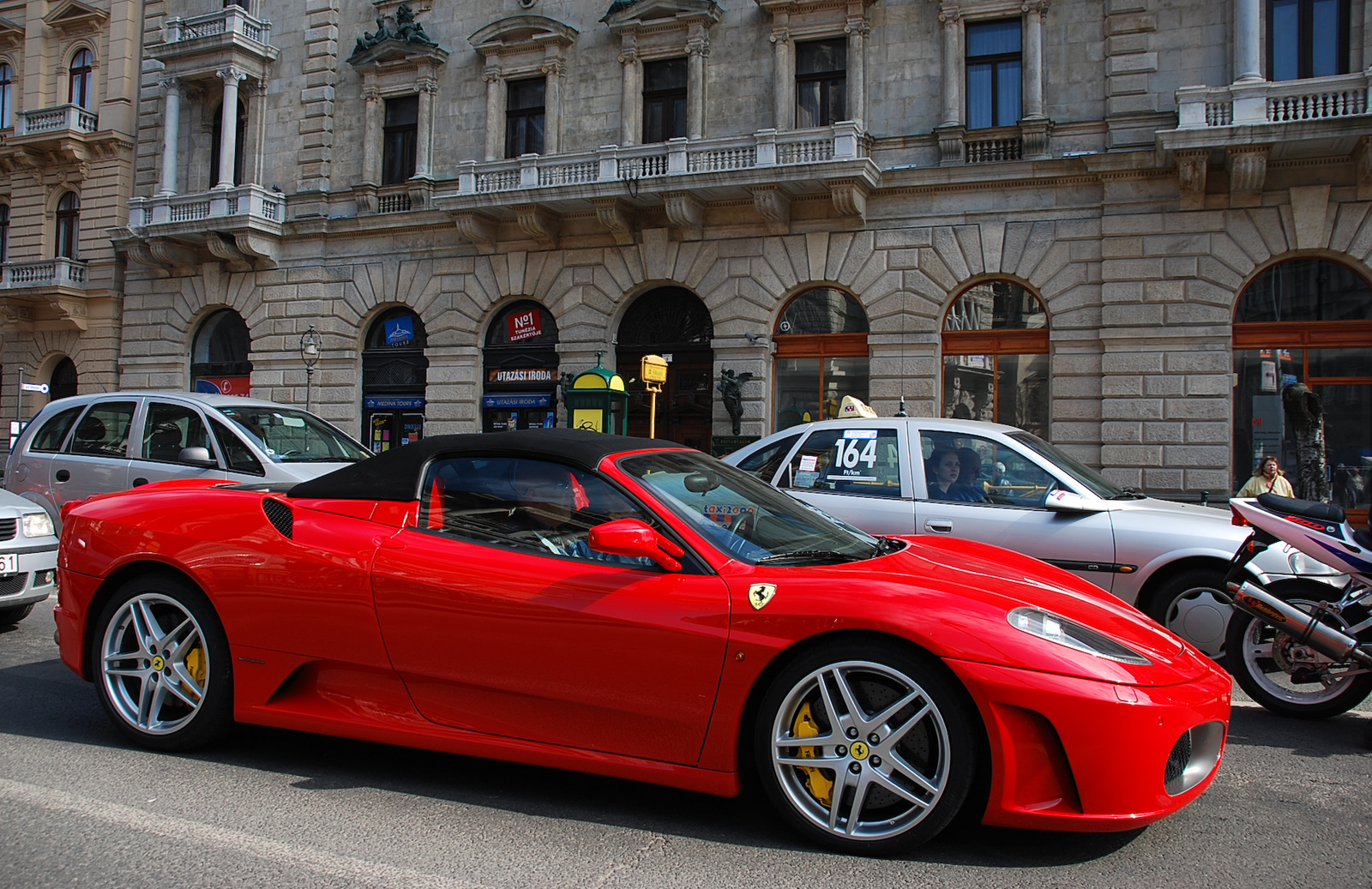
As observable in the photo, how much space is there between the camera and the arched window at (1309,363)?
14594 millimetres

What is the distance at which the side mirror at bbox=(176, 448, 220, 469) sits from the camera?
8125 millimetres

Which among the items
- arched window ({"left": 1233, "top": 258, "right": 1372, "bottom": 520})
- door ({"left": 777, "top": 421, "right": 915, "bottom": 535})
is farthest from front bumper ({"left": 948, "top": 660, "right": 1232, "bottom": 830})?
arched window ({"left": 1233, "top": 258, "right": 1372, "bottom": 520})

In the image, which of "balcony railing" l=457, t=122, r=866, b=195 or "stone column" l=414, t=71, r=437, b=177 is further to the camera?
"stone column" l=414, t=71, r=437, b=177

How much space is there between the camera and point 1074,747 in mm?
2859

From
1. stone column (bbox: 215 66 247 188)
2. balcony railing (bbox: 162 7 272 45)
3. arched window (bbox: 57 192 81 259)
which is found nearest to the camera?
balcony railing (bbox: 162 7 272 45)

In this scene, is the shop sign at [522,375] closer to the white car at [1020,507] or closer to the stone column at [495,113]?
the stone column at [495,113]

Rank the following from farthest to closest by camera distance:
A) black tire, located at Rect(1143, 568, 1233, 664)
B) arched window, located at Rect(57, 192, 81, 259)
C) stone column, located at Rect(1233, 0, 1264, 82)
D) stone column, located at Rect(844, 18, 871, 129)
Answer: arched window, located at Rect(57, 192, 81, 259)
stone column, located at Rect(844, 18, 871, 129)
stone column, located at Rect(1233, 0, 1264, 82)
black tire, located at Rect(1143, 568, 1233, 664)

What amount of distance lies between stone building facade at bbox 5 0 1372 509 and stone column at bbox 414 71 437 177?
143mm

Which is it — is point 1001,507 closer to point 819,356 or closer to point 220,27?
point 819,356

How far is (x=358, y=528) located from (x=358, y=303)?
19.1 m

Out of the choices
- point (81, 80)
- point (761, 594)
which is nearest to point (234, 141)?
point (81, 80)

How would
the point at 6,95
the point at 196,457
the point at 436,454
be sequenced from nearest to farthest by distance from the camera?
the point at 436,454
the point at 196,457
the point at 6,95

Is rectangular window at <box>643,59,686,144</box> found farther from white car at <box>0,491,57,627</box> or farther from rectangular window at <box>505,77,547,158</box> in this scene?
white car at <box>0,491,57,627</box>

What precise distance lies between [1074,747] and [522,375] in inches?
709
